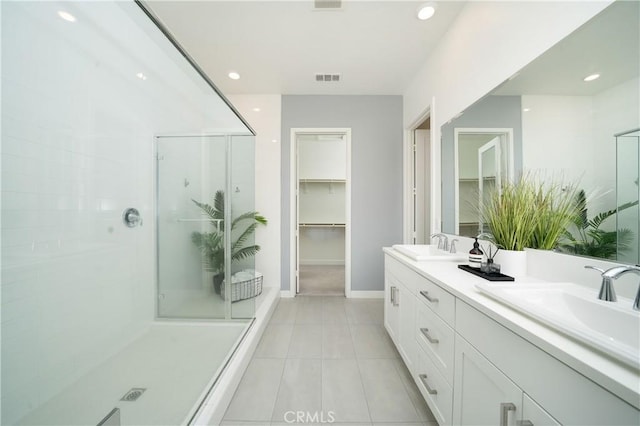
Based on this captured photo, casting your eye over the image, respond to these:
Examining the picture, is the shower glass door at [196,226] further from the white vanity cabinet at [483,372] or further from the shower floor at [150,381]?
the white vanity cabinet at [483,372]

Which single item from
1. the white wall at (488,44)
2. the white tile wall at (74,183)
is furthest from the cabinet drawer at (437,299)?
the white tile wall at (74,183)

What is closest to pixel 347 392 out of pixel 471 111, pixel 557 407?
pixel 557 407

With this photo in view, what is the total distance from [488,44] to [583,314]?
1609 mm

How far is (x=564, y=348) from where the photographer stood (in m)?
0.53

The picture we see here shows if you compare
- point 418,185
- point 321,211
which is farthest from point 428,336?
point 321,211

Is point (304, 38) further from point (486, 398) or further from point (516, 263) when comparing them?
point (486, 398)

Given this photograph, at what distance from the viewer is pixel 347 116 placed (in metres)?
3.03

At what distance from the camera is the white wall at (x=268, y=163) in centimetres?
302

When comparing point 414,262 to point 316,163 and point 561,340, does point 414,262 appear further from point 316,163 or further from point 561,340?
point 316,163

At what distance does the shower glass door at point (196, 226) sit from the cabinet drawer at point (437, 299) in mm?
1619

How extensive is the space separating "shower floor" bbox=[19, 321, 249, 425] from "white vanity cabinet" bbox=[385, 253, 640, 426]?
4.23 feet

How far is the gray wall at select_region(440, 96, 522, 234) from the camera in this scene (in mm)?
1215

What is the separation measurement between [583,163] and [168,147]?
2.53 metres

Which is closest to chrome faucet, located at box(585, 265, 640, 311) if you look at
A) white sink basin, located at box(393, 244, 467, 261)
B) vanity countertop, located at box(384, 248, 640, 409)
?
vanity countertop, located at box(384, 248, 640, 409)
